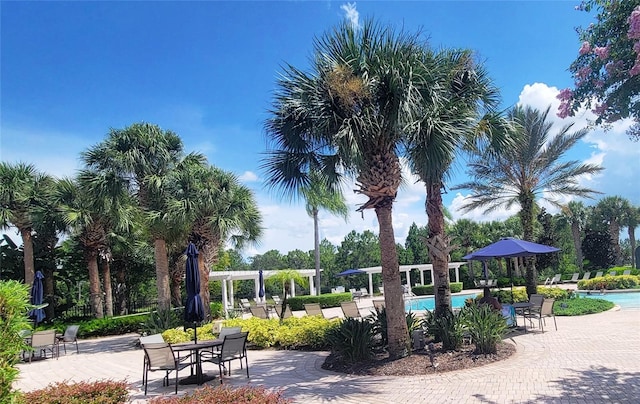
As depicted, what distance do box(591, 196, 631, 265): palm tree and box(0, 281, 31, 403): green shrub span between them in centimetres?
4598

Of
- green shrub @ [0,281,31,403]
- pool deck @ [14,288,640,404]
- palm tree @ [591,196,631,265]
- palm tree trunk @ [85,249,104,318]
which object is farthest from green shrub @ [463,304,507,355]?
palm tree @ [591,196,631,265]

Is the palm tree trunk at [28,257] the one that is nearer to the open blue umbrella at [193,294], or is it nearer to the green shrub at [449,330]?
the open blue umbrella at [193,294]

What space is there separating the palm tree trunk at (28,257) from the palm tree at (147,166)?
737 cm

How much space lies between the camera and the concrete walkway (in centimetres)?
589

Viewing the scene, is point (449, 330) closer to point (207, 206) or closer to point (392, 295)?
point (392, 295)

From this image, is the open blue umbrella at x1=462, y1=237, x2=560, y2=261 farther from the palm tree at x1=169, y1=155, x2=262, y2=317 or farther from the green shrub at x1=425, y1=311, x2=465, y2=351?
the palm tree at x1=169, y1=155, x2=262, y2=317

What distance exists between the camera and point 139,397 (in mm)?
7359

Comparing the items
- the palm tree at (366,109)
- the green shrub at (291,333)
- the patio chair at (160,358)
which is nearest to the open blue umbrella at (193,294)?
the patio chair at (160,358)

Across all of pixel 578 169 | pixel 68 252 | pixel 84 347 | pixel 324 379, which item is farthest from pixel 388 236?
pixel 68 252

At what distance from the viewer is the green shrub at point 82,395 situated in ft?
16.7

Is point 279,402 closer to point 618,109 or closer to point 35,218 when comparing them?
point 618,109

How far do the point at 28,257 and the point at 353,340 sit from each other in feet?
56.1

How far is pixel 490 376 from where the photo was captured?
6.86 m

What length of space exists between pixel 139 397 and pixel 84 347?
9338 millimetres
